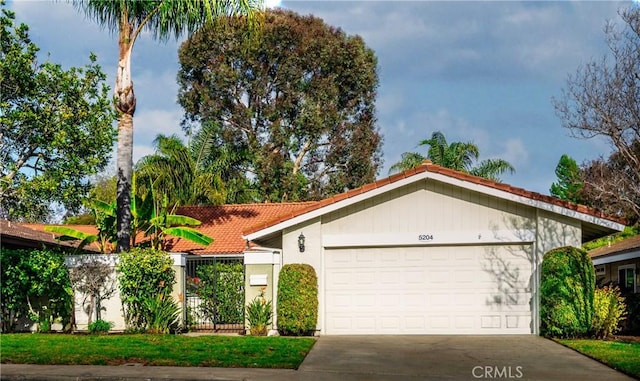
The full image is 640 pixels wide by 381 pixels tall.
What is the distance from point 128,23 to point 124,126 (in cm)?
297

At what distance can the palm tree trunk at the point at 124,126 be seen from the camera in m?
19.4

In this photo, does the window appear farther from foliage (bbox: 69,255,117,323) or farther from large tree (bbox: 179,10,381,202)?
foliage (bbox: 69,255,117,323)

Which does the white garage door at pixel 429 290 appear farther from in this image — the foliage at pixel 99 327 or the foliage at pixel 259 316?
the foliage at pixel 99 327

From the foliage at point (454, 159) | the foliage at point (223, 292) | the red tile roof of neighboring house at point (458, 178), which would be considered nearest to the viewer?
the red tile roof of neighboring house at point (458, 178)

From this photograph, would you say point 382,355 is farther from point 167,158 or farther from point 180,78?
point 180,78

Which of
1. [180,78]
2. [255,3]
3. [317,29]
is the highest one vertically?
[317,29]

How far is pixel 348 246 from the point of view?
17250 mm

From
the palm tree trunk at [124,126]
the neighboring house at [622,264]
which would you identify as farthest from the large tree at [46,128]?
the neighboring house at [622,264]

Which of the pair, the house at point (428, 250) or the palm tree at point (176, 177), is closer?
the house at point (428, 250)

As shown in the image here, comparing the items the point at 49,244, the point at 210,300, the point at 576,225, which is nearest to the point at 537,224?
the point at 576,225

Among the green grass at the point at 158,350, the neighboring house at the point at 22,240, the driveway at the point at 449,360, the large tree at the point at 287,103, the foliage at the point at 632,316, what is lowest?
the driveway at the point at 449,360

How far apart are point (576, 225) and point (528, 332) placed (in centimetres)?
283

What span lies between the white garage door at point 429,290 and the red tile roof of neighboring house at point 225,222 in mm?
5697

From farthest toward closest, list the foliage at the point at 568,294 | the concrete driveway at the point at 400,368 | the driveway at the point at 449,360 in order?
the foliage at the point at 568,294 → the driveway at the point at 449,360 → the concrete driveway at the point at 400,368
